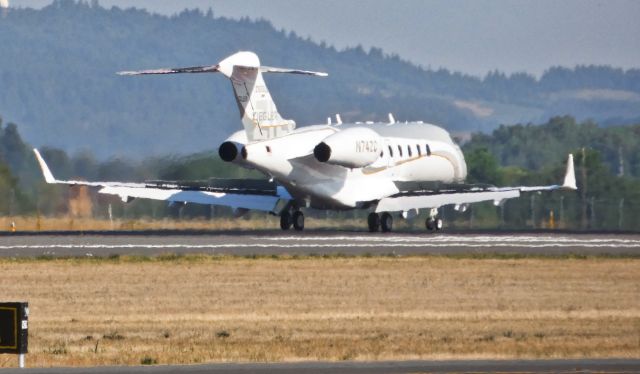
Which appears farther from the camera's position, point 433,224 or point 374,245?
point 433,224

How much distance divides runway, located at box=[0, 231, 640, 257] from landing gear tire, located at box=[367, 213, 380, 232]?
1.48m

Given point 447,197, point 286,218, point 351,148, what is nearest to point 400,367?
point 351,148

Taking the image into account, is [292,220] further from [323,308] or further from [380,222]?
[323,308]

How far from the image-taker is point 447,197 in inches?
2302

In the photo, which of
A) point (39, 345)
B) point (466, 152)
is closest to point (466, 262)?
point (39, 345)

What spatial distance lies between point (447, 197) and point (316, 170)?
5464 mm

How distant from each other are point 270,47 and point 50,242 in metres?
56.4

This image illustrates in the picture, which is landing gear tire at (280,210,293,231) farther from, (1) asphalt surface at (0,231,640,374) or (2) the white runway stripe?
(2) the white runway stripe

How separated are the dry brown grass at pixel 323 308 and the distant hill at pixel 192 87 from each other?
24.7 metres

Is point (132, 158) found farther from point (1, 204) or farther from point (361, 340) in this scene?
point (361, 340)

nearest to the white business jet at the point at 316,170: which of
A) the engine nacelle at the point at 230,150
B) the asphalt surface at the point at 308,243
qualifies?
the engine nacelle at the point at 230,150

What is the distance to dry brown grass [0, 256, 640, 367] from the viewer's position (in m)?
25.3

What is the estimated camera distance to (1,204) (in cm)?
6269

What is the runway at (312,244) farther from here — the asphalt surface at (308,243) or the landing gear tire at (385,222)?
the landing gear tire at (385,222)
